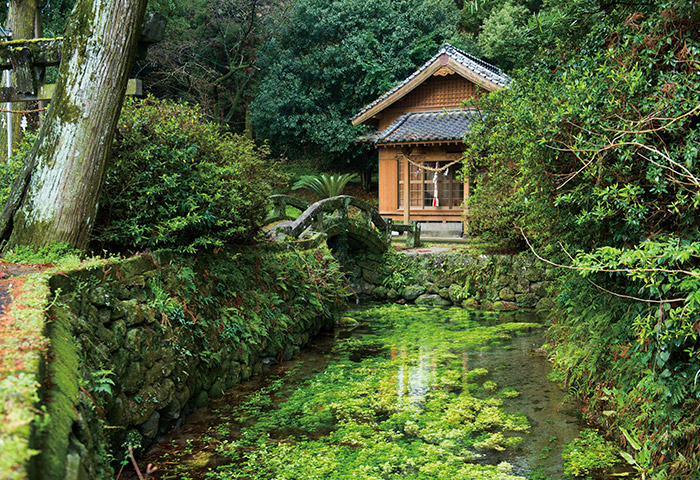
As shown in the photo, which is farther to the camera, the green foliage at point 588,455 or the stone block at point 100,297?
the green foliage at point 588,455

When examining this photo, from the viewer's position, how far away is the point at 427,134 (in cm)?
1642

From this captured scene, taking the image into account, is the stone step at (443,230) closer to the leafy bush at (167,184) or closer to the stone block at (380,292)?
the stone block at (380,292)

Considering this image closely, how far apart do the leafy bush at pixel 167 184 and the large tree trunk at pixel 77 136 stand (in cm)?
45

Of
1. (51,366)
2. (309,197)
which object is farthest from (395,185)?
(51,366)

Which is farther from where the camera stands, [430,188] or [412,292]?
[430,188]

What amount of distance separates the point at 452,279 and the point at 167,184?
8.56 m

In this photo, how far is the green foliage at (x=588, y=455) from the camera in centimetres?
480

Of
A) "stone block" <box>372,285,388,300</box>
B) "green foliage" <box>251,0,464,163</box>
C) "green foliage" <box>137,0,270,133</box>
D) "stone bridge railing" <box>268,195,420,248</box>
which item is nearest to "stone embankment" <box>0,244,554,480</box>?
"stone bridge railing" <box>268,195,420,248</box>

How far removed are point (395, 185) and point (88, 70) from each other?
1373 centimetres

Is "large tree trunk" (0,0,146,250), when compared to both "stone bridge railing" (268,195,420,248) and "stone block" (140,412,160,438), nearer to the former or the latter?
"stone block" (140,412,160,438)

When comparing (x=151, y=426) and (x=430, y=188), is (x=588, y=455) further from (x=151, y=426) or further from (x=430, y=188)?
(x=430, y=188)

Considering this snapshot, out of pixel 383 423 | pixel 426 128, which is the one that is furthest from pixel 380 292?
pixel 383 423

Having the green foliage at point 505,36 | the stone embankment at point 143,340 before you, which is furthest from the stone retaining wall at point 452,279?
the green foliage at point 505,36

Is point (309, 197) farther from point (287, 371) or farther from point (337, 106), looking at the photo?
point (287, 371)
